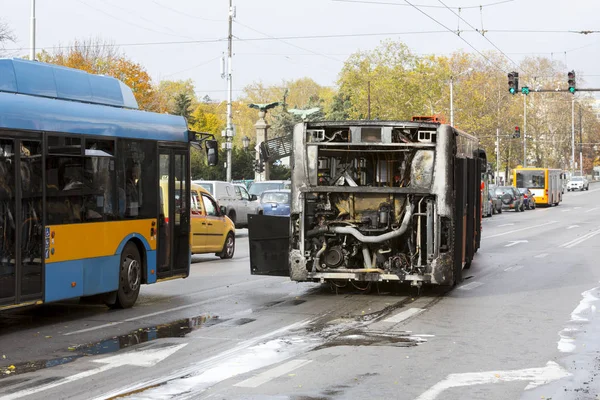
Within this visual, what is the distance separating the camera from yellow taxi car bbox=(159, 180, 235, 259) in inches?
842

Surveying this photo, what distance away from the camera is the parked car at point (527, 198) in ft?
216

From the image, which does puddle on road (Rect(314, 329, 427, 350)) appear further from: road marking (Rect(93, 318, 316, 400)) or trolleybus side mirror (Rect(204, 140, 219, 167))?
trolleybus side mirror (Rect(204, 140, 219, 167))

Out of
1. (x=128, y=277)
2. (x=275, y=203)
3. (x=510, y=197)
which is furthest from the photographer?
(x=510, y=197)

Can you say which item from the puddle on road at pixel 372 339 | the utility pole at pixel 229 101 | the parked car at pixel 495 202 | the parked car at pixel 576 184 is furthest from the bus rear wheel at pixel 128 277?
the parked car at pixel 576 184

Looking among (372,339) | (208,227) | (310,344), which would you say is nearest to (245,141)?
(208,227)

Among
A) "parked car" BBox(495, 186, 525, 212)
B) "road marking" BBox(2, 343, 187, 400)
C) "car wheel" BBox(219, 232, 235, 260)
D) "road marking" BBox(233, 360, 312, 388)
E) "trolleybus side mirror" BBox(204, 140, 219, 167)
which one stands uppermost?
"trolleybus side mirror" BBox(204, 140, 219, 167)

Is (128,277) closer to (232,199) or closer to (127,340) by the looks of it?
(127,340)

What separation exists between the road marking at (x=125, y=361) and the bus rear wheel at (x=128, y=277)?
3.13m

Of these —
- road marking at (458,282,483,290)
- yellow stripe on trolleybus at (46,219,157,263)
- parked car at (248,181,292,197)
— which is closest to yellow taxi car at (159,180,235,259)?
road marking at (458,282,483,290)

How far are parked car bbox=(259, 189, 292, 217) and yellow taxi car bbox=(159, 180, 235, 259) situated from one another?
13645 millimetres

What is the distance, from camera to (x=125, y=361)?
29.8 feet

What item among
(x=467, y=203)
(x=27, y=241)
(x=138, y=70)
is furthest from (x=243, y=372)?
(x=138, y=70)

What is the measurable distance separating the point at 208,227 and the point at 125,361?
12.8m

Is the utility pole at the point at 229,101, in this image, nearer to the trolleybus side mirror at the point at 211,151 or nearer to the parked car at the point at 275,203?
the parked car at the point at 275,203
